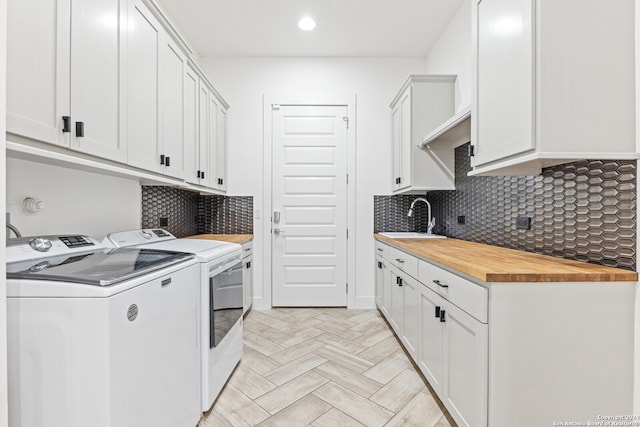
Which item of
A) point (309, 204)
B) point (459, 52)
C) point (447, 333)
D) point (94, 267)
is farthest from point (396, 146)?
point (94, 267)

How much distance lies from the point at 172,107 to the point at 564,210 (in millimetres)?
2466

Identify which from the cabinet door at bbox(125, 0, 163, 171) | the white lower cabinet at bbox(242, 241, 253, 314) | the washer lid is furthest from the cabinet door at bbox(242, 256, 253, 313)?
the washer lid

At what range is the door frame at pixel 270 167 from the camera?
11.4ft

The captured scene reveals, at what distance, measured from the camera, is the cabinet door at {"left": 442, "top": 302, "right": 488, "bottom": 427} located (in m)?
1.23

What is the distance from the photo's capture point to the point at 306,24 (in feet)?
9.46

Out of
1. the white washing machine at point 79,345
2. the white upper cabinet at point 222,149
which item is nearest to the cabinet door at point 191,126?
the white upper cabinet at point 222,149

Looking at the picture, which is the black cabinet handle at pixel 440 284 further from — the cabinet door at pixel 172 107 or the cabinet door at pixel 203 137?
the cabinet door at pixel 203 137

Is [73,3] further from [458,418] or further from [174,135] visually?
[458,418]

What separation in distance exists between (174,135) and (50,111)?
1082 mm

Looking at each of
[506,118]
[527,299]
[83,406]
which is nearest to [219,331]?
[83,406]

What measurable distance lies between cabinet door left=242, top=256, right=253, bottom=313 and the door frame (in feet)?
0.51

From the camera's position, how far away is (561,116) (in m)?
1.23

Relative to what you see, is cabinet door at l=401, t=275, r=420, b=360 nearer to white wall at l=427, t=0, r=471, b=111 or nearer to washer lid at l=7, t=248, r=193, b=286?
washer lid at l=7, t=248, r=193, b=286

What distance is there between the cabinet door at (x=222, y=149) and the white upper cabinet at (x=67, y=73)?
163 cm
